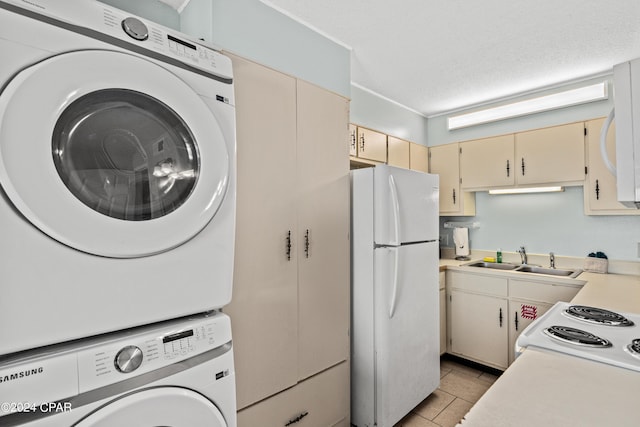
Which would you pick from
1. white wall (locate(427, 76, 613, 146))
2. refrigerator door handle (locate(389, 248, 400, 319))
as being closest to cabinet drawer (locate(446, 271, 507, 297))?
refrigerator door handle (locate(389, 248, 400, 319))

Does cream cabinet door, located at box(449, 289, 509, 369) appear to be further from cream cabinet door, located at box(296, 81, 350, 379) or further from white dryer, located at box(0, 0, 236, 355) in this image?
white dryer, located at box(0, 0, 236, 355)

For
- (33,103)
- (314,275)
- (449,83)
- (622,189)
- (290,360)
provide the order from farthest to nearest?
1. (449,83)
2. (314,275)
3. (290,360)
4. (622,189)
5. (33,103)

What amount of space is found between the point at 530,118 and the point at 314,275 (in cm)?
279

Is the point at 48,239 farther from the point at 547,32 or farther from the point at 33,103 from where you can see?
the point at 547,32

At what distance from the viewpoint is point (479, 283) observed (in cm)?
295

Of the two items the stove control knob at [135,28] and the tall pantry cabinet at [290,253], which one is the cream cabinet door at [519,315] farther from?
the stove control knob at [135,28]

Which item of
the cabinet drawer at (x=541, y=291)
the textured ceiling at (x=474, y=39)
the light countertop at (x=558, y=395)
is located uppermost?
the textured ceiling at (x=474, y=39)

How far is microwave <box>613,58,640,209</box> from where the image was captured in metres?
0.91

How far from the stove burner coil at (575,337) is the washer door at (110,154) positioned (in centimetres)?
135

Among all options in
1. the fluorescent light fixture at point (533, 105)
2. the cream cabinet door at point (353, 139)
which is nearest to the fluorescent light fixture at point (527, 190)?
the fluorescent light fixture at point (533, 105)

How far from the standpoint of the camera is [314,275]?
6.09ft

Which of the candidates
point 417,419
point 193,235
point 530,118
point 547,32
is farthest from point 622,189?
point 530,118

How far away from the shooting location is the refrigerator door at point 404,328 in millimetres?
2043

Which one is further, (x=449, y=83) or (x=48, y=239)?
(x=449, y=83)
